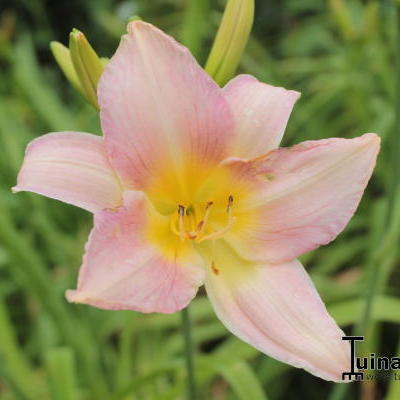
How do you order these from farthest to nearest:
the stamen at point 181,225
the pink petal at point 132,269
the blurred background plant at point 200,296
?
1. the blurred background plant at point 200,296
2. the stamen at point 181,225
3. the pink petal at point 132,269

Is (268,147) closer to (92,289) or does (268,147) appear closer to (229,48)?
(229,48)

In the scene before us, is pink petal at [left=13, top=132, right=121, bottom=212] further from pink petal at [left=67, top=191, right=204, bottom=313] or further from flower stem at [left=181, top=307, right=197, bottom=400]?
flower stem at [left=181, top=307, right=197, bottom=400]

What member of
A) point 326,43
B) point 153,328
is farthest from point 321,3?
point 153,328

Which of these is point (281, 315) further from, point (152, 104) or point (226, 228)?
point (152, 104)

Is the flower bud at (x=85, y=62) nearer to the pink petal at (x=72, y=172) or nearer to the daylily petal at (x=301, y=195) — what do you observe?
the pink petal at (x=72, y=172)

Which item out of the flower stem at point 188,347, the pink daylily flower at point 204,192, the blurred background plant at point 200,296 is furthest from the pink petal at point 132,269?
the blurred background plant at point 200,296

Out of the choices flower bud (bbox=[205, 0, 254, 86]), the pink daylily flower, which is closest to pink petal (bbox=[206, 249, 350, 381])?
the pink daylily flower
